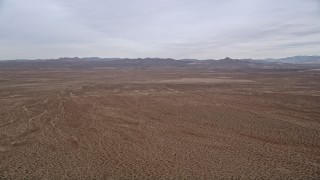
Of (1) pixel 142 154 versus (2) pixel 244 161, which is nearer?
(2) pixel 244 161

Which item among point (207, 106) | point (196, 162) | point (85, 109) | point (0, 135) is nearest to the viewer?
point (196, 162)

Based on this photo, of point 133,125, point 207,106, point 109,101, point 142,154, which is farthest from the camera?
point 109,101

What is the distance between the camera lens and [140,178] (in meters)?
10.7

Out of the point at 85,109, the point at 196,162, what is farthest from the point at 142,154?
the point at 85,109

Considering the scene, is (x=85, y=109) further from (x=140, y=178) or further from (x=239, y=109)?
(x=140, y=178)

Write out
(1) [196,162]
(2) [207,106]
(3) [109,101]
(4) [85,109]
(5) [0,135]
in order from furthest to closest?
(3) [109,101]
(2) [207,106]
(4) [85,109]
(5) [0,135]
(1) [196,162]

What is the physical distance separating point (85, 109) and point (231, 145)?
41.3 feet

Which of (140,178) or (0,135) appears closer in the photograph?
(140,178)

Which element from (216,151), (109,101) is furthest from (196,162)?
(109,101)

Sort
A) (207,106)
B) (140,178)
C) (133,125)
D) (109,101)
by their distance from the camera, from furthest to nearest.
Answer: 1. (109,101)
2. (207,106)
3. (133,125)
4. (140,178)

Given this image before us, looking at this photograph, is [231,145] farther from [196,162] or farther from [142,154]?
[142,154]

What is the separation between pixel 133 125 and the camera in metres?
18.7

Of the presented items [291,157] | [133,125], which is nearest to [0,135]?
[133,125]

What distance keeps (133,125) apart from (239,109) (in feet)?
29.8
